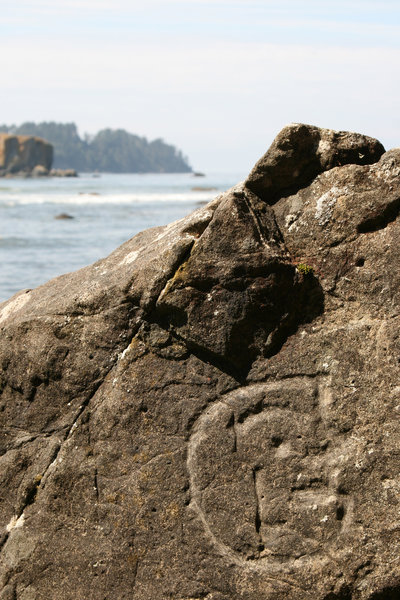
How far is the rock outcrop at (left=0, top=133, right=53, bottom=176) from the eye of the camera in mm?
125000

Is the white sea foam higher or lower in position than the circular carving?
lower

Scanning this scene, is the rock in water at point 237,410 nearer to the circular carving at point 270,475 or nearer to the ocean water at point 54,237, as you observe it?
the circular carving at point 270,475

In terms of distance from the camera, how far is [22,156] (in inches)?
4941

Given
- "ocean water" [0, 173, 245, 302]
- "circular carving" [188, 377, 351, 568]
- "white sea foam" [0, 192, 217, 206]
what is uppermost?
"circular carving" [188, 377, 351, 568]

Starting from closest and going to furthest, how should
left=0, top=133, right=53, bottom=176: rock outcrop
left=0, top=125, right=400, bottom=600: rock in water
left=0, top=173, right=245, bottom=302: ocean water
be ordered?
left=0, top=125, right=400, bottom=600: rock in water < left=0, top=173, right=245, bottom=302: ocean water < left=0, top=133, right=53, bottom=176: rock outcrop

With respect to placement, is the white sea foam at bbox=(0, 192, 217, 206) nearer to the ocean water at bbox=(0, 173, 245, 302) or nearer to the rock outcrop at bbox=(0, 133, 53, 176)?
the ocean water at bbox=(0, 173, 245, 302)

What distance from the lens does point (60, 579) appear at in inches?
193

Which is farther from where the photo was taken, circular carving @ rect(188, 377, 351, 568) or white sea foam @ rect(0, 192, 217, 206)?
white sea foam @ rect(0, 192, 217, 206)

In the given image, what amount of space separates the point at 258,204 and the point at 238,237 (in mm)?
389

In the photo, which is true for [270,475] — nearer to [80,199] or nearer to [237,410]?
[237,410]

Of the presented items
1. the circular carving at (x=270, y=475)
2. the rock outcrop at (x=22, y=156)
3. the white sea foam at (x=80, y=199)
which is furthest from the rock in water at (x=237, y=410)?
the rock outcrop at (x=22, y=156)

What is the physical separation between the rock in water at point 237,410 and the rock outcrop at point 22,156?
408ft

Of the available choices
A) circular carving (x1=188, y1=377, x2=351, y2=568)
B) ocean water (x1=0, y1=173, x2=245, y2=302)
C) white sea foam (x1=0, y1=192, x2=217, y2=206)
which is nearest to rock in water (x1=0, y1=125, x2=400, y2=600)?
circular carving (x1=188, y1=377, x2=351, y2=568)

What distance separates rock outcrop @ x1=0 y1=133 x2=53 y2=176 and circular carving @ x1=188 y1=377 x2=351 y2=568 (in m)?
125
